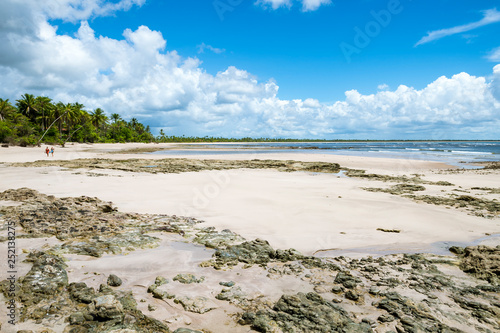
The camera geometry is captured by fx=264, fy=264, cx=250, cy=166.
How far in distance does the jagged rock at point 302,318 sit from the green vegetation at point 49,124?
183 ft

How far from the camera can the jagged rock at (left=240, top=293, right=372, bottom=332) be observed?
11.1ft

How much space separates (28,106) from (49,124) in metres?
6.47

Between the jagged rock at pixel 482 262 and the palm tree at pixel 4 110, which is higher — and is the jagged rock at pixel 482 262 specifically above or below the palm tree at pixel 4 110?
below

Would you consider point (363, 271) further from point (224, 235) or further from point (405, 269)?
point (224, 235)

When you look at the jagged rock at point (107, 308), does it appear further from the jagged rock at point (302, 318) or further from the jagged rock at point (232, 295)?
the jagged rock at point (302, 318)

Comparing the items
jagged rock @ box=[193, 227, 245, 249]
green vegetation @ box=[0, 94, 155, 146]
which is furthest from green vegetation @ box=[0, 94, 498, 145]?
jagged rock @ box=[193, 227, 245, 249]

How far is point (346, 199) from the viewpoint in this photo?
36.5 feet

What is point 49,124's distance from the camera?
223ft

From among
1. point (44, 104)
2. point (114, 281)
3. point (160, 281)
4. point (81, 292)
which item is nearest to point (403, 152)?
point (160, 281)

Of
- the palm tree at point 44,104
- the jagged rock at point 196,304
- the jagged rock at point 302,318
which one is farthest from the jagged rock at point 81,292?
the palm tree at point 44,104

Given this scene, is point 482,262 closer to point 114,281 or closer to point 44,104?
point 114,281

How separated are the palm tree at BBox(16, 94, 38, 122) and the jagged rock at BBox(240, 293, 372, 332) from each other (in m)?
85.6

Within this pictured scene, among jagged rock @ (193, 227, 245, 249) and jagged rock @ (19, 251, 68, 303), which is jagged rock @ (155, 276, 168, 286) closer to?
jagged rock @ (19, 251, 68, 303)

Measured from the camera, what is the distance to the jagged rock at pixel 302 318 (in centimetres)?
340
